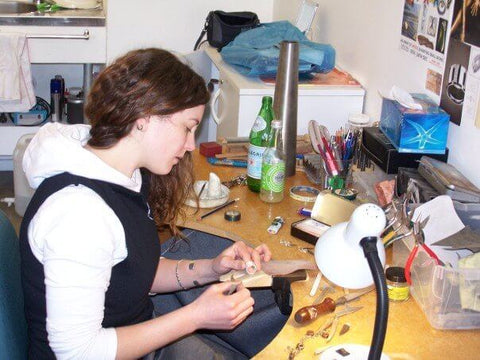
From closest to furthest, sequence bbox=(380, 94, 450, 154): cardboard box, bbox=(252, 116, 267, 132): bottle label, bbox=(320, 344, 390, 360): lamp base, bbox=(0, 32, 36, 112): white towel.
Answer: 1. bbox=(320, 344, 390, 360): lamp base
2. bbox=(380, 94, 450, 154): cardboard box
3. bbox=(252, 116, 267, 132): bottle label
4. bbox=(0, 32, 36, 112): white towel

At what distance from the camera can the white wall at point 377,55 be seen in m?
1.73

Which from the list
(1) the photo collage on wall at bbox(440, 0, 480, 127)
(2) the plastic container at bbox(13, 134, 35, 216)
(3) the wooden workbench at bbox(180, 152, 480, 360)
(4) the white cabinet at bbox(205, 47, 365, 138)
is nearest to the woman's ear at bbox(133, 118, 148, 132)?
(3) the wooden workbench at bbox(180, 152, 480, 360)

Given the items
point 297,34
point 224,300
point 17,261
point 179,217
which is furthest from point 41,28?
point 224,300

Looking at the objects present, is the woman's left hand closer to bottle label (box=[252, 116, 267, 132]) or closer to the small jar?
the small jar

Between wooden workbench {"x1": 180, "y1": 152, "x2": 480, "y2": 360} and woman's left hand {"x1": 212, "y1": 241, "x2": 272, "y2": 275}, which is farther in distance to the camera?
woman's left hand {"x1": 212, "y1": 241, "x2": 272, "y2": 275}

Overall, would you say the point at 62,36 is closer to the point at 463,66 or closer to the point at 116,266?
the point at 463,66

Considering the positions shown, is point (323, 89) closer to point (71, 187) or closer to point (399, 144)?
point (399, 144)

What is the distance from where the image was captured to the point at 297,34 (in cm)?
267

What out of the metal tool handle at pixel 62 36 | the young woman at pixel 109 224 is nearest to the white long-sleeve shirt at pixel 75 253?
the young woman at pixel 109 224

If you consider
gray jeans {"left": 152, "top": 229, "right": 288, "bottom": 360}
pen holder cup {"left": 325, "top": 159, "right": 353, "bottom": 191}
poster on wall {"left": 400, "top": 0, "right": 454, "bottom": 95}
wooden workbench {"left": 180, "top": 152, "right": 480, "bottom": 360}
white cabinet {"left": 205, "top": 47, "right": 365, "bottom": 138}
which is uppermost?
poster on wall {"left": 400, "top": 0, "right": 454, "bottom": 95}

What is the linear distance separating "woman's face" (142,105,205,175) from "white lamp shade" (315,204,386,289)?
0.40 metres

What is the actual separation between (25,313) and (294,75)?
102 cm

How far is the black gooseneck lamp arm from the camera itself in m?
0.86

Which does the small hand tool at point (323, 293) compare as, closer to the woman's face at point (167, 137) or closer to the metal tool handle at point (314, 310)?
the metal tool handle at point (314, 310)
